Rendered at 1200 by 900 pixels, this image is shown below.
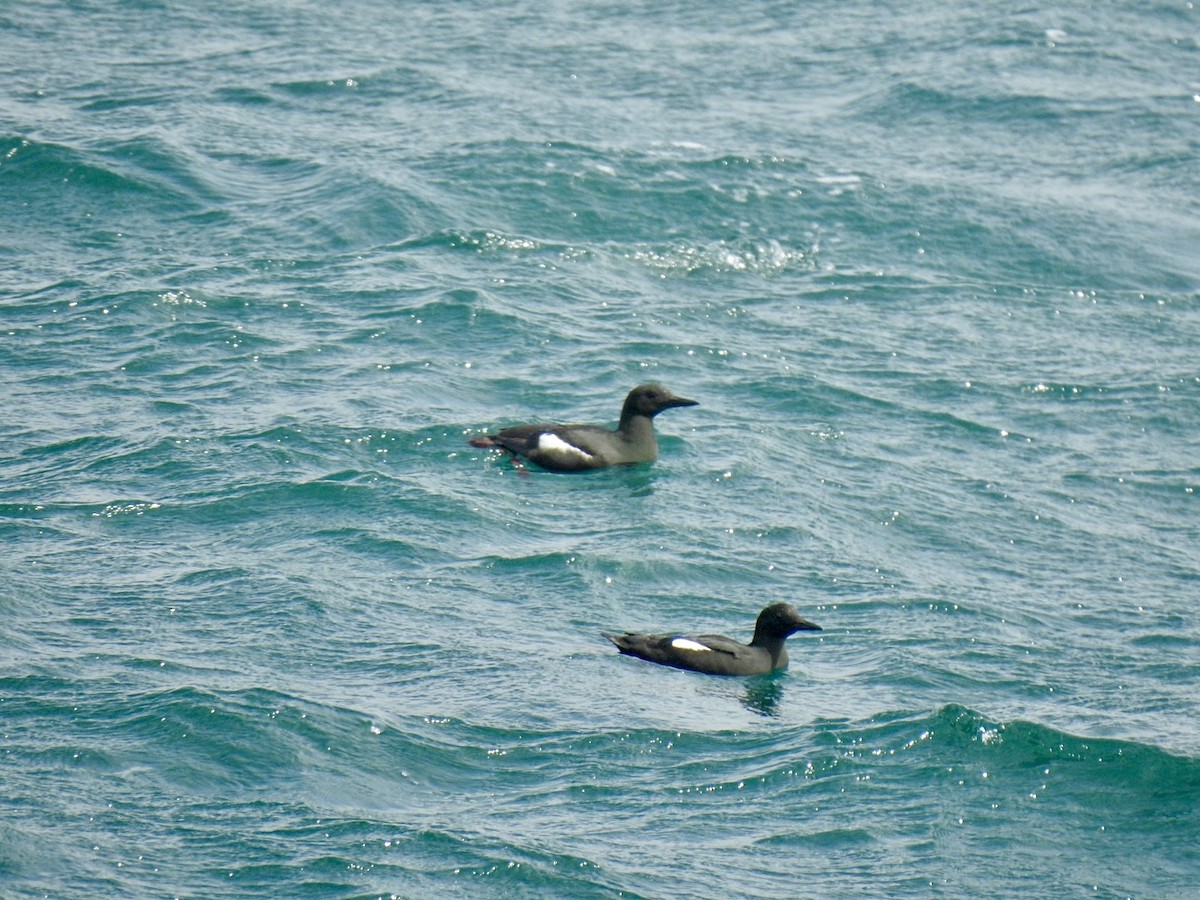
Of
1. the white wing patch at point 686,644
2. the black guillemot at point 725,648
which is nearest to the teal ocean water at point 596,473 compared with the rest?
the black guillemot at point 725,648

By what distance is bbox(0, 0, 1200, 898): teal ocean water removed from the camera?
10.2m

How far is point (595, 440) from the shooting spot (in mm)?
15102

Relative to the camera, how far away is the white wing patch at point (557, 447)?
48.9ft

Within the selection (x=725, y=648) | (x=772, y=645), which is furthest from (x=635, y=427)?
(x=725, y=648)

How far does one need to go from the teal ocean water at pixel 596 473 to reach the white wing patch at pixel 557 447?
241 mm

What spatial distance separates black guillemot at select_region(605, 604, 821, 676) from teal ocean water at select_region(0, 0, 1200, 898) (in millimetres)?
148

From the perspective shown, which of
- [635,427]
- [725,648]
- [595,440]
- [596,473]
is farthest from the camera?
[635,427]

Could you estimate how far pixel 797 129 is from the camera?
73.8 feet

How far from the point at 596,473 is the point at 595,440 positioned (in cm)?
31

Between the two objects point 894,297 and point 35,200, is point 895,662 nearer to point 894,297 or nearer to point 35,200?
point 894,297

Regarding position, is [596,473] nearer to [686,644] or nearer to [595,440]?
[595,440]

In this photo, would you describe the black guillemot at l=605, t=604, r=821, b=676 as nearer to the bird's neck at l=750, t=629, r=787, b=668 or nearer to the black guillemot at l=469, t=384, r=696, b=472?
the bird's neck at l=750, t=629, r=787, b=668

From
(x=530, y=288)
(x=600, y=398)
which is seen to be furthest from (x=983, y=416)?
(x=530, y=288)

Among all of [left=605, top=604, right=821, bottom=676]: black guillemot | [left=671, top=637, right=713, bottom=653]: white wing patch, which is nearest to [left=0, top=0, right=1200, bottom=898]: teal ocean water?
[left=605, top=604, right=821, bottom=676]: black guillemot
